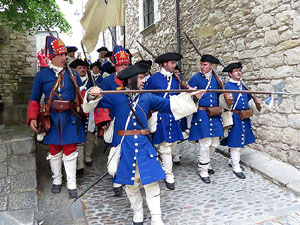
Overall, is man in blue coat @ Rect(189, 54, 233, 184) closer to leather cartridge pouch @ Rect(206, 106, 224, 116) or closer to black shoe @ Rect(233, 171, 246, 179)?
leather cartridge pouch @ Rect(206, 106, 224, 116)

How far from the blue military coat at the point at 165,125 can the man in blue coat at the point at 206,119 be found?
311 millimetres

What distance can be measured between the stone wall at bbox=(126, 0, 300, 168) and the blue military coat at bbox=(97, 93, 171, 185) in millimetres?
2521

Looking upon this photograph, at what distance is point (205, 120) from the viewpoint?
4.36 m

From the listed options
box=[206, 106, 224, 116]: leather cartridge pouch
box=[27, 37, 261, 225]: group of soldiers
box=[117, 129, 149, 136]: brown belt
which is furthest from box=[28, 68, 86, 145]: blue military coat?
box=[206, 106, 224, 116]: leather cartridge pouch

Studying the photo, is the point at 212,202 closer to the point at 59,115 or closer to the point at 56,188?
the point at 56,188

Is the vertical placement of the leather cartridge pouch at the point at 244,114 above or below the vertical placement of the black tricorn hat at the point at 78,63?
below

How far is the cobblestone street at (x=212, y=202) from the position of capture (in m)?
3.31

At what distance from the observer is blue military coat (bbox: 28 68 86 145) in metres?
3.81

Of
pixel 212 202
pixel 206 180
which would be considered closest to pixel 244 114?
pixel 206 180

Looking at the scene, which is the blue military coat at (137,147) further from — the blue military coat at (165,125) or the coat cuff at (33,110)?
the coat cuff at (33,110)

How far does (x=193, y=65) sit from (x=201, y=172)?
379 cm

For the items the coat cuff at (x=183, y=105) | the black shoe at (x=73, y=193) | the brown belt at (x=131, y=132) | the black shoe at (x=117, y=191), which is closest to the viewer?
the brown belt at (x=131, y=132)

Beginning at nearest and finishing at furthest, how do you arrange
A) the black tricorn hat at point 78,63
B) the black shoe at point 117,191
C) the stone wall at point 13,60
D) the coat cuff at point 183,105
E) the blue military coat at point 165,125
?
the coat cuff at point 183,105 → the black shoe at point 117,191 → the blue military coat at point 165,125 → the black tricorn hat at point 78,63 → the stone wall at point 13,60

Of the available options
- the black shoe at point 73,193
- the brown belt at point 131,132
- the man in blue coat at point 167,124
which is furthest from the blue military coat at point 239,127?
the black shoe at point 73,193
